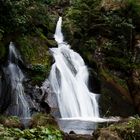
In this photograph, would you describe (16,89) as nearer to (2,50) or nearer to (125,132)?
(2,50)

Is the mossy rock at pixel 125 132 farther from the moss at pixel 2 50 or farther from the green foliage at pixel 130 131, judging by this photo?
the moss at pixel 2 50

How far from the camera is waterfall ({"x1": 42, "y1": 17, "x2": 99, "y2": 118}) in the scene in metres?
17.2

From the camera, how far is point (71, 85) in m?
18.2

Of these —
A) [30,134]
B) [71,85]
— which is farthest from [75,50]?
[30,134]

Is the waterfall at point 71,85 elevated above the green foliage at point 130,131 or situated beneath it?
elevated above

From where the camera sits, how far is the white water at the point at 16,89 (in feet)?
52.5

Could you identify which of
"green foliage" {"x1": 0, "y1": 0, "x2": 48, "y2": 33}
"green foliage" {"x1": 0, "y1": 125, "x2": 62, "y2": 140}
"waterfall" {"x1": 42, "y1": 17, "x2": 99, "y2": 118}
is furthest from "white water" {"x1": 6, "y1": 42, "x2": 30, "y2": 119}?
"green foliage" {"x1": 0, "y1": 125, "x2": 62, "y2": 140}

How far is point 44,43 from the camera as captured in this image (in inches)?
781

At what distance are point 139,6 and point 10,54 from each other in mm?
7895

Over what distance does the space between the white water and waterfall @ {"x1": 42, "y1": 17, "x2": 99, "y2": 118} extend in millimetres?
1547

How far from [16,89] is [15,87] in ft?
0.34

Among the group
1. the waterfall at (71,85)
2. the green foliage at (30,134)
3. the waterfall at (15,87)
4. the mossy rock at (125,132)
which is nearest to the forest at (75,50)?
the waterfall at (15,87)

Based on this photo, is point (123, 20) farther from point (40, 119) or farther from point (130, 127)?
point (130, 127)

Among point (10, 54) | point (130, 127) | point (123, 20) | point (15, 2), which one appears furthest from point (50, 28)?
point (130, 127)
